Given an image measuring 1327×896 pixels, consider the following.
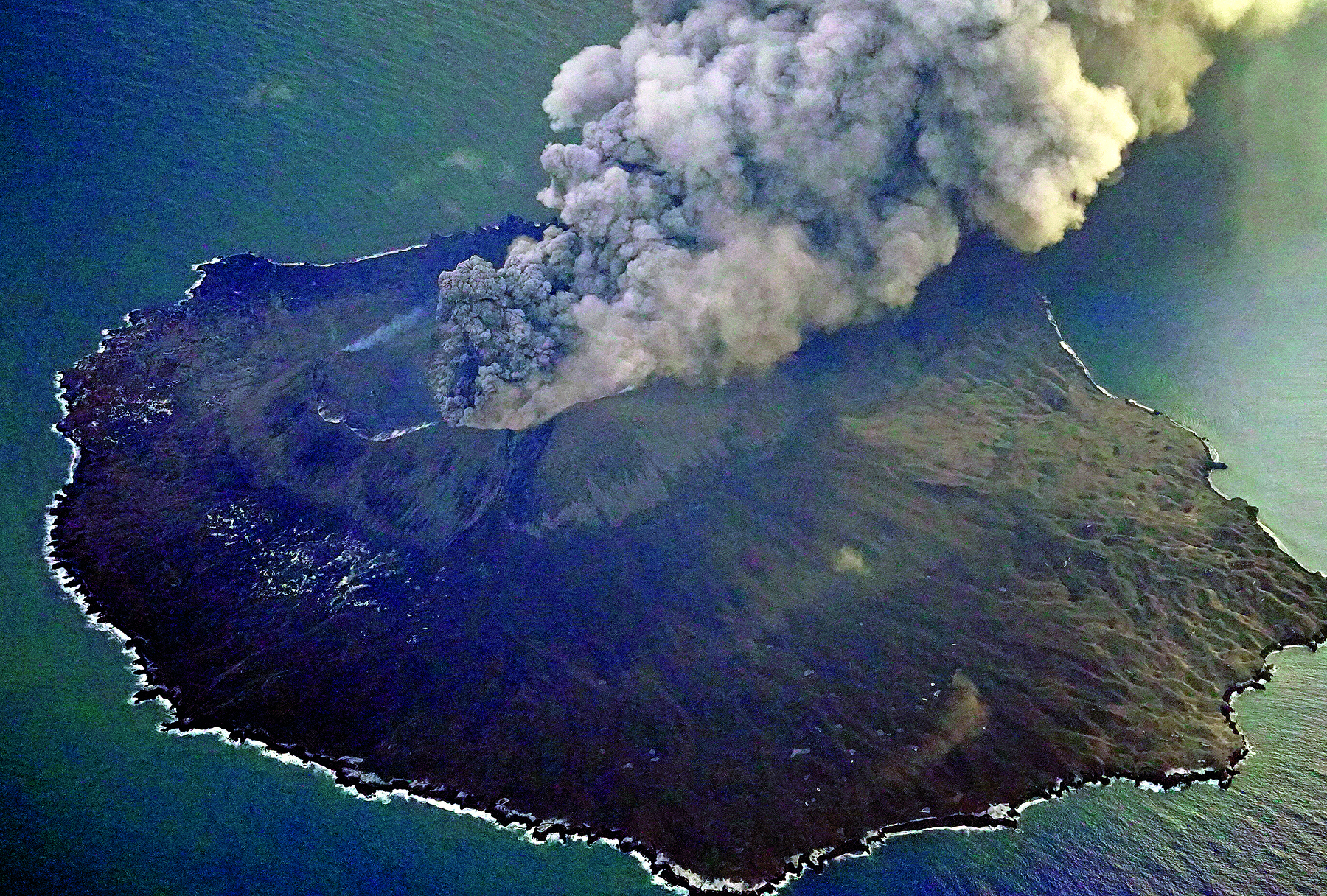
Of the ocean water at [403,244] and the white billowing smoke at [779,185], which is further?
the white billowing smoke at [779,185]

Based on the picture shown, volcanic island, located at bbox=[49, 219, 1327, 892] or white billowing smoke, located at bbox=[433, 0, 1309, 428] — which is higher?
white billowing smoke, located at bbox=[433, 0, 1309, 428]

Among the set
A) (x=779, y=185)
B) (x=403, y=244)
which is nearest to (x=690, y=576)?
(x=779, y=185)

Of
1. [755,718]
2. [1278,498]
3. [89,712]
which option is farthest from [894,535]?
[89,712]

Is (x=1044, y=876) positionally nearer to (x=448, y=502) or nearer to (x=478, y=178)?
(x=448, y=502)

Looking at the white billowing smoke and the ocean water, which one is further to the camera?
the white billowing smoke
